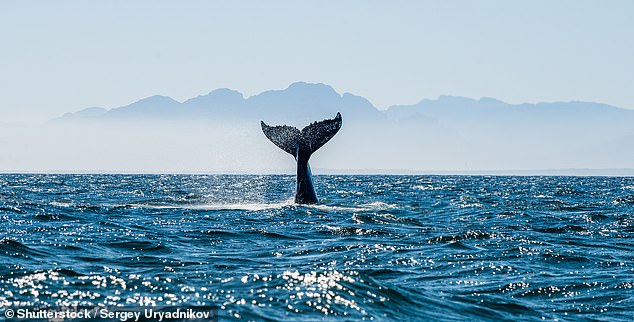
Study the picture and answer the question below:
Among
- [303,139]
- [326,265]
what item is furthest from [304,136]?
[326,265]

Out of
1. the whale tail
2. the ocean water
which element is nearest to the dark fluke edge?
the whale tail

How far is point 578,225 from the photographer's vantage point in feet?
65.6

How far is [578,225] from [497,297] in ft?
35.3

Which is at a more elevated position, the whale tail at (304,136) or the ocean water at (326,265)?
the whale tail at (304,136)

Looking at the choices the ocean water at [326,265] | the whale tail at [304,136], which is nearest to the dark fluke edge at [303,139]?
the whale tail at [304,136]

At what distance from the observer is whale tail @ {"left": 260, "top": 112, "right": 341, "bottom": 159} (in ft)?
76.6

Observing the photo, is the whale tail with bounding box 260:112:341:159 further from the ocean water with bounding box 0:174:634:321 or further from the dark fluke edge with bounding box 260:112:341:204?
the ocean water with bounding box 0:174:634:321

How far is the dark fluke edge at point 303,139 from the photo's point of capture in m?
23.4

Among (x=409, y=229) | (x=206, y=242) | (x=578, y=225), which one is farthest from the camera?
(x=578, y=225)

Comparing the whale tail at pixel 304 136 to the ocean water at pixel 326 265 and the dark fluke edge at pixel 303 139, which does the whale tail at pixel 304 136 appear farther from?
the ocean water at pixel 326 265

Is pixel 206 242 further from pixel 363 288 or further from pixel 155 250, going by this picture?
pixel 363 288

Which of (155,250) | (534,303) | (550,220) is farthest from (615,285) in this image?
(550,220)

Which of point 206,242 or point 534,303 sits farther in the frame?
point 206,242

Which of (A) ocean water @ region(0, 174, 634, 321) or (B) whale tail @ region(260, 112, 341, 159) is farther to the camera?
(B) whale tail @ region(260, 112, 341, 159)
